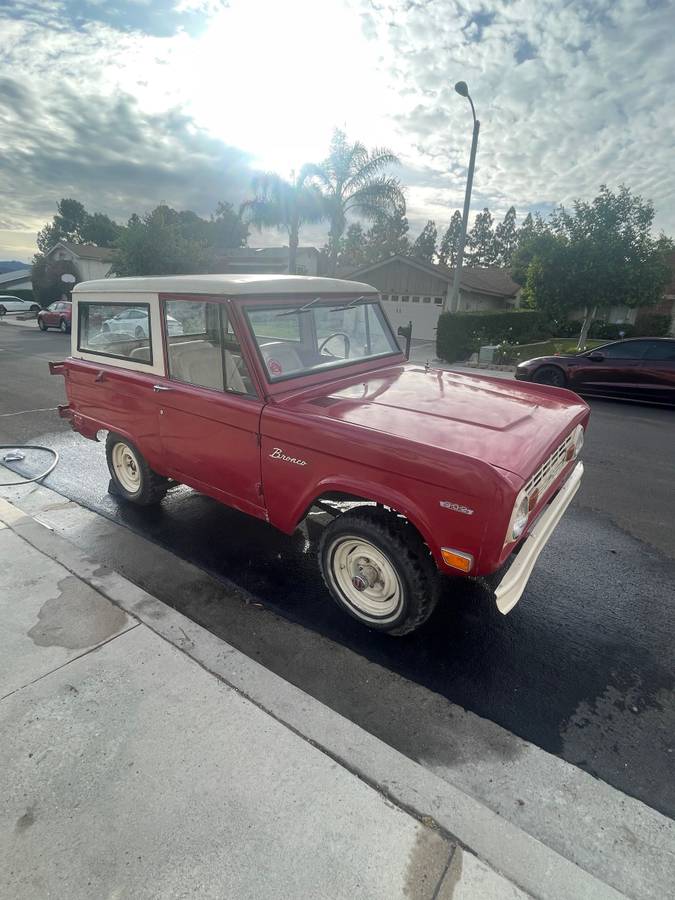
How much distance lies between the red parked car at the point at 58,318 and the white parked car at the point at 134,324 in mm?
21817

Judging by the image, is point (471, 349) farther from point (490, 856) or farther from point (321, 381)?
point (490, 856)

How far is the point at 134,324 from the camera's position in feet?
12.6

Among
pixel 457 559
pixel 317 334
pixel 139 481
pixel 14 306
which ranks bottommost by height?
pixel 14 306

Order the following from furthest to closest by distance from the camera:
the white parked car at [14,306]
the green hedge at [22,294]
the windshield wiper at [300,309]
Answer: the green hedge at [22,294] < the white parked car at [14,306] < the windshield wiper at [300,309]

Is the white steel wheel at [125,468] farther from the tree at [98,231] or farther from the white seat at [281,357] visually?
the tree at [98,231]

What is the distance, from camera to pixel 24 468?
5312mm

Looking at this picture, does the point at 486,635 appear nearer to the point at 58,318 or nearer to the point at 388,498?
the point at 388,498

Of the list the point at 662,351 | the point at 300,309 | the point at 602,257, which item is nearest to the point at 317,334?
the point at 300,309

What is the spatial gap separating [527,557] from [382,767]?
1.23 m

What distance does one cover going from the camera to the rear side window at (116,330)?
12.3 feet

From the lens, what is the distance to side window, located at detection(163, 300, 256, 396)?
311 centimetres

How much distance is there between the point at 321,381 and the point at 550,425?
154cm

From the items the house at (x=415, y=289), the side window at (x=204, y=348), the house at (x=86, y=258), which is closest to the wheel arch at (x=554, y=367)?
the side window at (x=204, y=348)

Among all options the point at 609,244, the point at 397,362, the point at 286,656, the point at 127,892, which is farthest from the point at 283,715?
the point at 609,244
